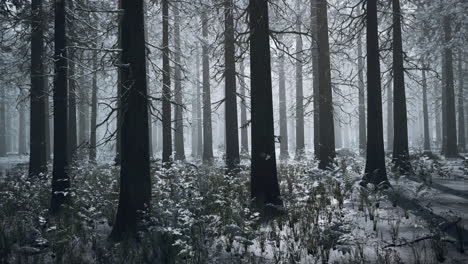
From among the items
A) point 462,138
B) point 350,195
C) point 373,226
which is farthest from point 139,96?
point 462,138

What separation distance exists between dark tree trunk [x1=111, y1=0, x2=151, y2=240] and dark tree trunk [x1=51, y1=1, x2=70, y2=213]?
289cm

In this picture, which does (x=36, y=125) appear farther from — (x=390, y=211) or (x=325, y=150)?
(x=390, y=211)

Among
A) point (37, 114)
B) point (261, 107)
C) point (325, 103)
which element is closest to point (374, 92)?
point (325, 103)

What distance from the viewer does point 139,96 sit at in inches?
258

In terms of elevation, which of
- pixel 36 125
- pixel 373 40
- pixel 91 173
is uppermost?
pixel 373 40

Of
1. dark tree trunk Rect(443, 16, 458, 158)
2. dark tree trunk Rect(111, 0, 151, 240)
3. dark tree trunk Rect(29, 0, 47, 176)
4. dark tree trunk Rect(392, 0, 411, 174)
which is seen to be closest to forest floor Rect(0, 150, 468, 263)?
dark tree trunk Rect(111, 0, 151, 240)

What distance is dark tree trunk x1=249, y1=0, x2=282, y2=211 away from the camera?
773cm

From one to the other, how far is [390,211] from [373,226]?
3.92 feet

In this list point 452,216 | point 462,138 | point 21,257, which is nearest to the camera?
point 21,257

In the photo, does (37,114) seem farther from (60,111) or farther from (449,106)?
(449,106)

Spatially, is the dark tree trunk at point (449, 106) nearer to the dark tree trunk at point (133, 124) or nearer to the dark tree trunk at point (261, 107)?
the dark tree trunk at point (261, 107)

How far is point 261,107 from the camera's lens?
7789mm

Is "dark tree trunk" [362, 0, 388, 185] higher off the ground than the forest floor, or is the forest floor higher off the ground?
"dark tree trunk" [362, 0, 388, 185]

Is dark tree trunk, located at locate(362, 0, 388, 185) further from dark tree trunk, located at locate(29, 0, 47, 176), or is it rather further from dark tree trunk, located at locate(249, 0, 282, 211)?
dark tree trunk, located at locate(29, 0, 47, 176)
